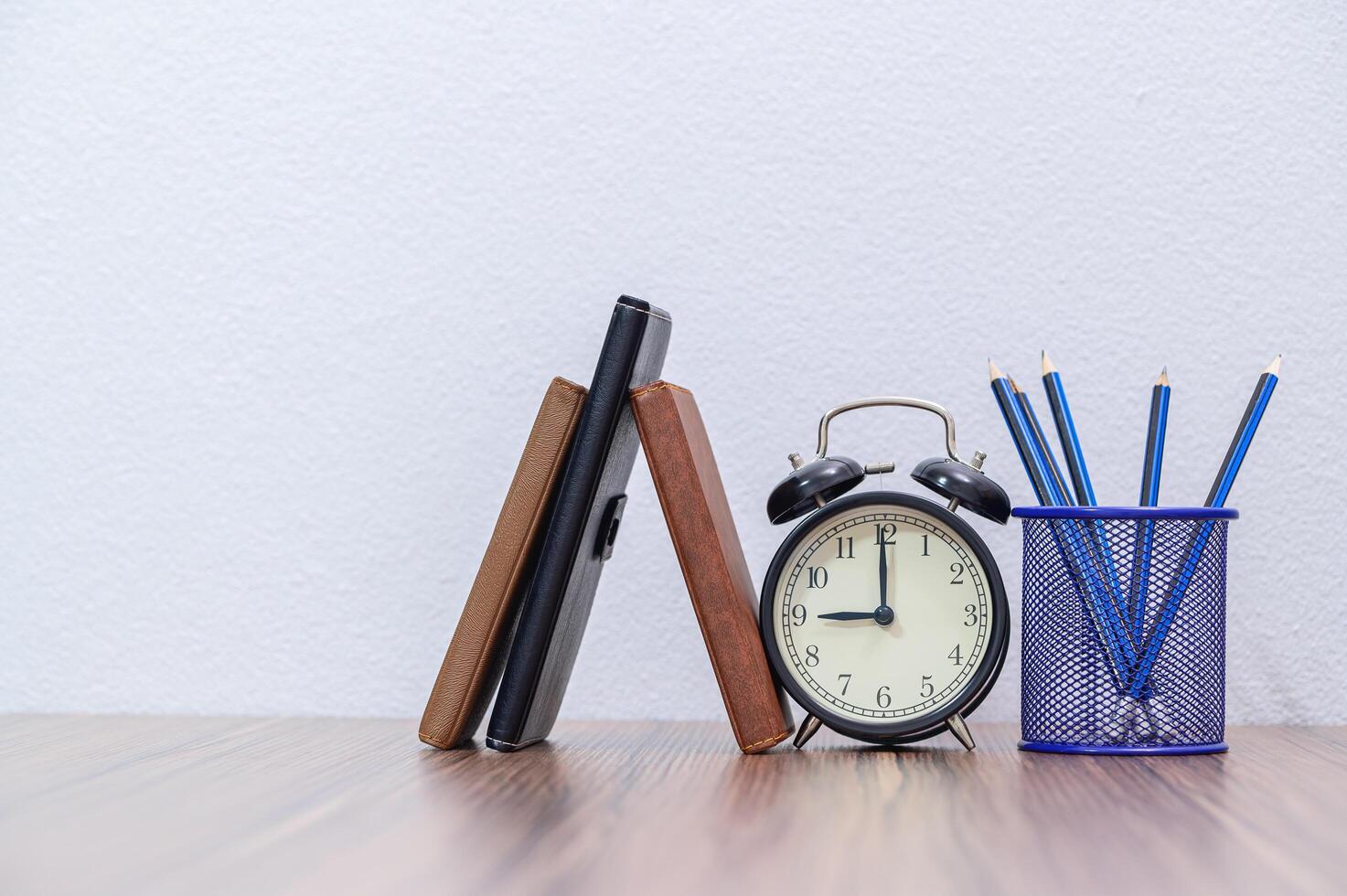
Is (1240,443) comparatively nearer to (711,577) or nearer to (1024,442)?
(1024,442)

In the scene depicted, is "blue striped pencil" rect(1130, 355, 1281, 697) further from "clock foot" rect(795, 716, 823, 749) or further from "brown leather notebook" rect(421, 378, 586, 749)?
"brown leather notebook" rect(421, 378, 586, 749)

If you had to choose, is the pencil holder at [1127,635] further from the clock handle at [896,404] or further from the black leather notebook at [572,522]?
the black leather notebook at [572,522]

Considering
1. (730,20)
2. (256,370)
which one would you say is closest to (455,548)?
(256,370)

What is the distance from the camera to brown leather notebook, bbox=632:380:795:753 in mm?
764

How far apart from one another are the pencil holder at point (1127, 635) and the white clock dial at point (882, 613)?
55mm

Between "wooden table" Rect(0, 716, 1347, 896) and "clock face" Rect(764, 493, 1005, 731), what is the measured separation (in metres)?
0.04

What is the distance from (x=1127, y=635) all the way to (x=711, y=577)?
0.91 feet

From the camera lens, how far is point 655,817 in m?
0.55

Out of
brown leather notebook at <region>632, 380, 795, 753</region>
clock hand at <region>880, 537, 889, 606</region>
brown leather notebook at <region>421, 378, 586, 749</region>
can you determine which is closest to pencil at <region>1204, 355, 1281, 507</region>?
clock hand at <region>880, 537, 889, 606</region>

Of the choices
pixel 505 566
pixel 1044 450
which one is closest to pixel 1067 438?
pixel 1044 450

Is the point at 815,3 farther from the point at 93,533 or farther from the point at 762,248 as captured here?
the point at 93,533

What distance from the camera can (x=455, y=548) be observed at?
100cm

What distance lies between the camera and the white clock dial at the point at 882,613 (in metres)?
0.78

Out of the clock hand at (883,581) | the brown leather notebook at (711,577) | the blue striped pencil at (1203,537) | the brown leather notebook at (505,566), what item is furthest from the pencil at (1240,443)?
the brown leather notebook at (505,566)
